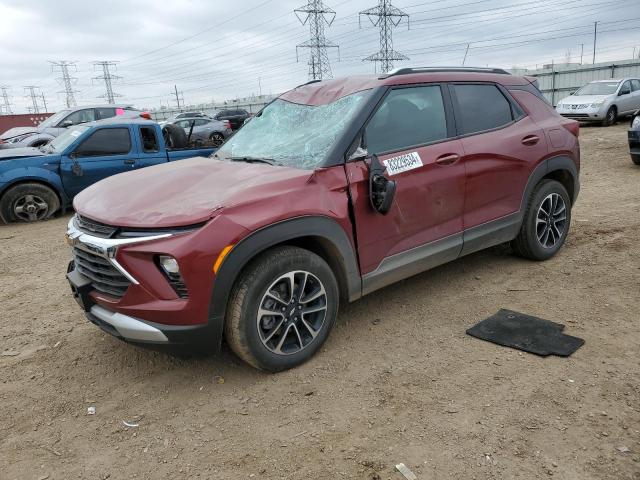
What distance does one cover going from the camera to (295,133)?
3.65 meters

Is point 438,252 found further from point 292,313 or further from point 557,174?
point 557,174

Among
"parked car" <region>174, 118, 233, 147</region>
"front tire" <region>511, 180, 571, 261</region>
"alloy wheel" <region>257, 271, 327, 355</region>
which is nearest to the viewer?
"alloy wheel" <region>257, 271, 327, 355</region>

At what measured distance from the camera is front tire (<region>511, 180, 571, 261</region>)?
4.53 meters

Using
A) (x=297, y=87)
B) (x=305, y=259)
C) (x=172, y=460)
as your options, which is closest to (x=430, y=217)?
(x=305, y=259)

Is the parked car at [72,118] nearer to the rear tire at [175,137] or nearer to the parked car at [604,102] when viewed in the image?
the rear tire at [175,137]

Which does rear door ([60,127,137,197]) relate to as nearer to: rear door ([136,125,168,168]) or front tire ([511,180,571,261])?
rear door ([136,125,168,168])

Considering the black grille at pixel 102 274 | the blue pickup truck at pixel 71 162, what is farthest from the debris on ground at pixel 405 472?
the blue pickup truck at pixel 71 162

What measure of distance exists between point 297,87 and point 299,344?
2.28 meters

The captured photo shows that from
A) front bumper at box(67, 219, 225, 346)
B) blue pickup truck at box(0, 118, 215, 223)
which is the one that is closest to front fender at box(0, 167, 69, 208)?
blue pickup truck at box(0, 118, 215, 223)

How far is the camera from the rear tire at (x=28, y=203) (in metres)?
7.64

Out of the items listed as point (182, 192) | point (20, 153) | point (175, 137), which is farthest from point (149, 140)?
point (182, 192)

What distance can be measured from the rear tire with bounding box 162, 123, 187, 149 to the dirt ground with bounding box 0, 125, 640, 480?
15.3ft

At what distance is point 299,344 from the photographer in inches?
124

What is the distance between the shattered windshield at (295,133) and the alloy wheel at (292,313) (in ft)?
2.54
